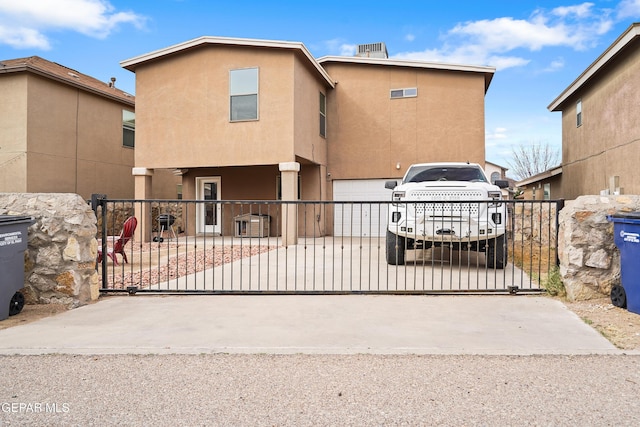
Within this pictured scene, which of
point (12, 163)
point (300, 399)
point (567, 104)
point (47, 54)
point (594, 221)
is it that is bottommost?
point (300, 399)

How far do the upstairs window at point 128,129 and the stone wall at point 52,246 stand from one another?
14310 millimetres

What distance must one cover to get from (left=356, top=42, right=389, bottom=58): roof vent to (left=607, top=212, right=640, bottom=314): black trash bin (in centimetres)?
1423

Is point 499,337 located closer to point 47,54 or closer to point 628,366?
point 628,366

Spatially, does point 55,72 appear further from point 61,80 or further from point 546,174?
point 546,174

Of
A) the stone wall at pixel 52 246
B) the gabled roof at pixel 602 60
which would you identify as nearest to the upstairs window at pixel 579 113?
the gabled roof at pixel 602 60

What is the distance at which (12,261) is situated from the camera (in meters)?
4.91

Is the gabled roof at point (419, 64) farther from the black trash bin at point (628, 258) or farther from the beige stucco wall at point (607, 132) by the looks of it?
the black trash bin at point (628, 258)

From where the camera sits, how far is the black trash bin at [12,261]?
15.7ft

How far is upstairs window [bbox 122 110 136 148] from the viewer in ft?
61.7

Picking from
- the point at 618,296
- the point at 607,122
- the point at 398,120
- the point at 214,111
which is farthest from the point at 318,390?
the point at 398,120

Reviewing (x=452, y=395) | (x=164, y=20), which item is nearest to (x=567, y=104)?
(x=164, y=20)

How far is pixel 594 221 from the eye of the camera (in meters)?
5.46

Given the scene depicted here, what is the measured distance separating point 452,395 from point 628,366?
1.63m

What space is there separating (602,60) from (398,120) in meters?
6.22
